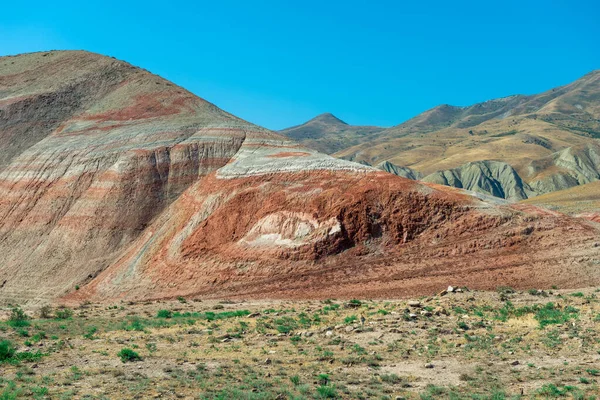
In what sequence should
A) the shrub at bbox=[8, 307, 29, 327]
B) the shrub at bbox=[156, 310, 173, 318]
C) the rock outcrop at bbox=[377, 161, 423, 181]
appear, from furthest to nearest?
the rock outcrop at bbox=[377, 161, 423, 181] < the shrub at bbox=[156, 310, 173, 318] < the shrub at bbox=[8, 307, 29, 327]

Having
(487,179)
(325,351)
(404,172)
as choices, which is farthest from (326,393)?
(404,172)

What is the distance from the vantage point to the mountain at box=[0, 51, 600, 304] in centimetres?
2947

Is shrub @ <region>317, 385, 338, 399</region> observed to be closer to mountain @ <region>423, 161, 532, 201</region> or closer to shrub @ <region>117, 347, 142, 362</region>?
shrub @ <region>117, 347, 142, 362</region>

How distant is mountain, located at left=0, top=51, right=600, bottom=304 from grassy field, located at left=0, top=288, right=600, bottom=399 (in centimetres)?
602

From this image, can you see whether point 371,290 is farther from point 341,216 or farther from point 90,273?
point 90,273

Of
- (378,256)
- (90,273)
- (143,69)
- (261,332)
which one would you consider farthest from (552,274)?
(143,69)

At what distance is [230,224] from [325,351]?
65.4 ft

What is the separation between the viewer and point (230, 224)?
113ft

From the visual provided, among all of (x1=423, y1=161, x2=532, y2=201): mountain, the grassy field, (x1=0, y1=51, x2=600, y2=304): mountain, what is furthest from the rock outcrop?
the grassy field

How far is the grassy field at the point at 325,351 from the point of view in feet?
38.4

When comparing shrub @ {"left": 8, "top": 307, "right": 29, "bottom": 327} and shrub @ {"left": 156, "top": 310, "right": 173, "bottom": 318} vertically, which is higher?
shrub @ {"left": 8, "top": 307, "right": 29, "bottom": 327}

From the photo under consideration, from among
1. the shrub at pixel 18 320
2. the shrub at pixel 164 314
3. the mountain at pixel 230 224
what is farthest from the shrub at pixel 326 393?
the mountain at pixel 230 224

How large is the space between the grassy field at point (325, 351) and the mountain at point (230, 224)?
19.8ft

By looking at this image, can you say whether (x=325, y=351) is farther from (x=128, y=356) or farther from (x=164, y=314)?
(x=164, y=314)
